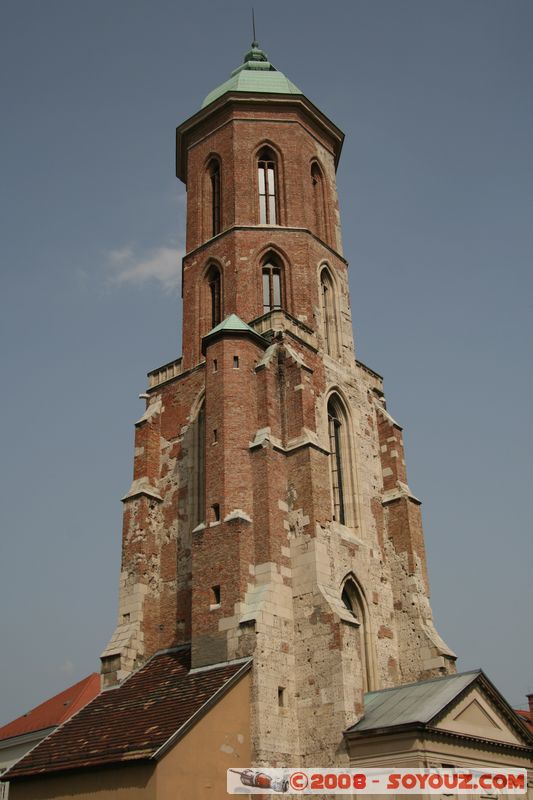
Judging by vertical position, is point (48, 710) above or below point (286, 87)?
below

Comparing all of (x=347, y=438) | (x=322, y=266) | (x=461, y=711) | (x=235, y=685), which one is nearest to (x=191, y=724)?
(x=235, y=685)

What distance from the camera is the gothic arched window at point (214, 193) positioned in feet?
105

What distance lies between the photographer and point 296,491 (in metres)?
23.9

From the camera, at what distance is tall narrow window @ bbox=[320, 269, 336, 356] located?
96.8 feet

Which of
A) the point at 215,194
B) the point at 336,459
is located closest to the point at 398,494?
the point at 336,459

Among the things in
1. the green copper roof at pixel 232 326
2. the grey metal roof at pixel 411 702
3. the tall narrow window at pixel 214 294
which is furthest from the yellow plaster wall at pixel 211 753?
the tall narrow window at pixel 214 294

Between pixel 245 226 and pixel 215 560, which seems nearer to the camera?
pixel 215 560

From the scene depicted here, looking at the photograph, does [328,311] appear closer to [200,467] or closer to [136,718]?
[200,467]

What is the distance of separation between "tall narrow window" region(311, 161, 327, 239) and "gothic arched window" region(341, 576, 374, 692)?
13216 millimetres

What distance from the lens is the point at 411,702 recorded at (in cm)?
2056

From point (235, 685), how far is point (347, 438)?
10.1 meters

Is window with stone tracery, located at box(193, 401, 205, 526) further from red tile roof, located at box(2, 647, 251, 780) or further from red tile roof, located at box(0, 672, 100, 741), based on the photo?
red tile roof, located at box(0, 672, 100, 741)

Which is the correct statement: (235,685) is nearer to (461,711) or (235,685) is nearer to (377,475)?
(461,711)

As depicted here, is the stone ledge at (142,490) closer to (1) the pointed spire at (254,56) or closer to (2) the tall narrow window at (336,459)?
(2) the tall narrow window at (336,459)
